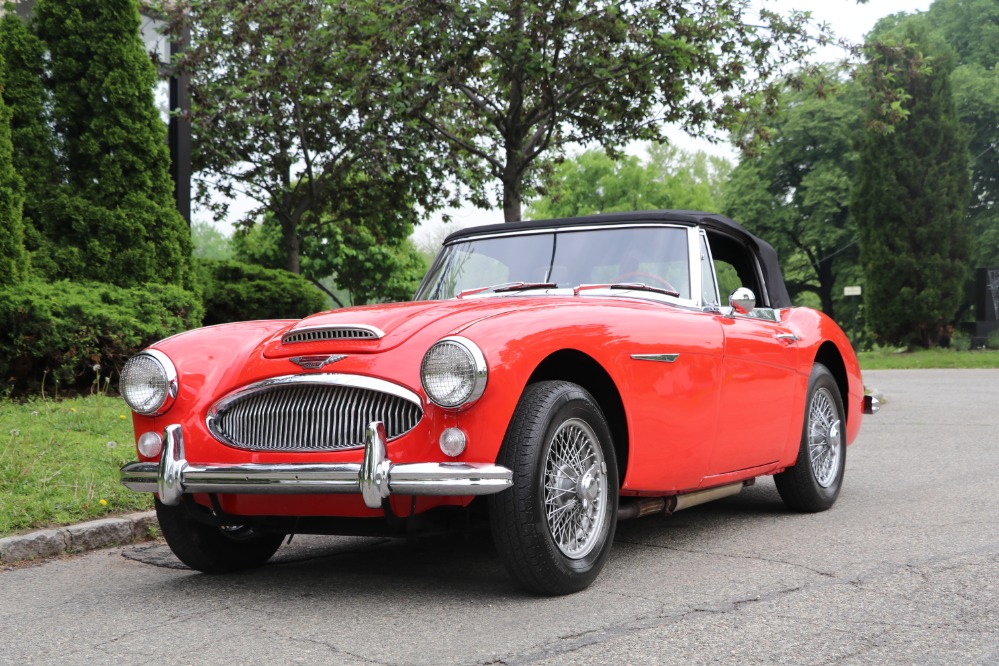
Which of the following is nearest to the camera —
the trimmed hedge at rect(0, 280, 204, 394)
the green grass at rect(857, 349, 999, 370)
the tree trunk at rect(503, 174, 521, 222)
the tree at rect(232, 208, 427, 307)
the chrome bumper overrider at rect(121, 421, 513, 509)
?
the chrome bumper overrider at rect(121, 421, 513, 509)

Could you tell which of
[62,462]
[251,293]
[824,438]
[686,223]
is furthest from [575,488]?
[251,293]

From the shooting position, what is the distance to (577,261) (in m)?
5.55

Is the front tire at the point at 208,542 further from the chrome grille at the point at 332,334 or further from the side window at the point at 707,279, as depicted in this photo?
the side window at the point at 707,279

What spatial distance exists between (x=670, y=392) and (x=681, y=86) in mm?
9776

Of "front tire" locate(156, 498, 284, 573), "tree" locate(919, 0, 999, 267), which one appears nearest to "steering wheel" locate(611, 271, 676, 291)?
"front tire" locate(156, 498, 284, 573)

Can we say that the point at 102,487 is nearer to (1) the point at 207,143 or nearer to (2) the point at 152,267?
(2) the point at 152,267

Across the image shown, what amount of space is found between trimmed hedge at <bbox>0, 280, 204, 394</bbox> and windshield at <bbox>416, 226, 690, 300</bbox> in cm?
519

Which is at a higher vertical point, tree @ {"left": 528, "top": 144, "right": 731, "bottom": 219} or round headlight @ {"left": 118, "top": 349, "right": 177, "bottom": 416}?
tree @ {"left": 528, "top": 144, "right": 731, "bottom": 219}

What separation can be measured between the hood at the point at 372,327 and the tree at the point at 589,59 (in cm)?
863

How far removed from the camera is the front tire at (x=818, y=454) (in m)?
6.13

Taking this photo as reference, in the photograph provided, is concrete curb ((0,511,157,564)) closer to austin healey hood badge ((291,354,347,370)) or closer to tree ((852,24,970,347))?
austin healey hood badge ((291,354,347,370))

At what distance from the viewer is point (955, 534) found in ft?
17.5

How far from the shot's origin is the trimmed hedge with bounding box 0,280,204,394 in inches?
380

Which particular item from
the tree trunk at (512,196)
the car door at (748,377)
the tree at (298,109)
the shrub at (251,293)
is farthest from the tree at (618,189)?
the car door at (748,377)
